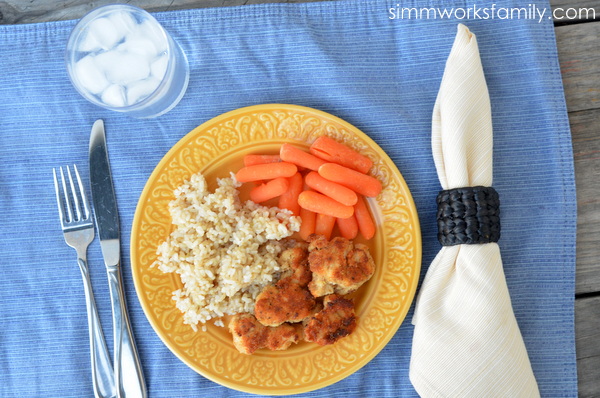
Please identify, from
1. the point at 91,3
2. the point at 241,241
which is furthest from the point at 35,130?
the point at 241,241

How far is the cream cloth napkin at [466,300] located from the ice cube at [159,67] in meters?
1.12

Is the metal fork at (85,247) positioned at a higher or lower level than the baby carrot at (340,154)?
lower

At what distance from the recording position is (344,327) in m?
1.71

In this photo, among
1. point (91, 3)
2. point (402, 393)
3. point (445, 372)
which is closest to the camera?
point (445, 372)

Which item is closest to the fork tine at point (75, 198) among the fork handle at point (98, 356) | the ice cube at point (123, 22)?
the fork handle at point (98, 356)

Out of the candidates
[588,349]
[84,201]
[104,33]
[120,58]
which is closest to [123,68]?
[120,58]

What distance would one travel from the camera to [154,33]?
1.73 meters

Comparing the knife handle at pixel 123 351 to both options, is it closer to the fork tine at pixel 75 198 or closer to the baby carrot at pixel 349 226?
the fork tine at pixel 75 198

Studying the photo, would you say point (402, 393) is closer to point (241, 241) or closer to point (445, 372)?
point (445, 372)

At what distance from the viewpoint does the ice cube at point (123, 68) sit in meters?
1.70

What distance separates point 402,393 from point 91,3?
7.33 ft

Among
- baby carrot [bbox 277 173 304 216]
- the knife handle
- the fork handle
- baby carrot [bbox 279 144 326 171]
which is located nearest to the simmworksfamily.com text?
baby carrot [bbox 279 144 326 171]

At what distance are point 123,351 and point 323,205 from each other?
105cm

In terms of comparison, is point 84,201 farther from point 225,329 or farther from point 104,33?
point 225,329
